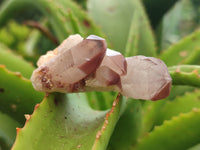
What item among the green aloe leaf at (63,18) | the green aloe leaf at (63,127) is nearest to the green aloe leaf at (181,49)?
the green aloe leaf at (63,18)

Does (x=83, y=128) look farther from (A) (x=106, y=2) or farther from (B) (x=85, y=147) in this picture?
(A) (x=106, y=2)

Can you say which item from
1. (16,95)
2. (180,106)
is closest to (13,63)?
(16,95)

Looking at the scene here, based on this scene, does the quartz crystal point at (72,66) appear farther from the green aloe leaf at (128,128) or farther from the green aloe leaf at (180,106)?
the green aloe leaf at (180,106)

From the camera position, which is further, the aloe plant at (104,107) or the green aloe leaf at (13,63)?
the green aloe leaf at (13,63)

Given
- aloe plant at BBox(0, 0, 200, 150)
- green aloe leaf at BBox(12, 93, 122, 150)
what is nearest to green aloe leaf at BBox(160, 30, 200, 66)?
aloe plant at BBox(0, 0, 200, 150)

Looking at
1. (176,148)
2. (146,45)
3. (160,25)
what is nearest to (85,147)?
(176,148)

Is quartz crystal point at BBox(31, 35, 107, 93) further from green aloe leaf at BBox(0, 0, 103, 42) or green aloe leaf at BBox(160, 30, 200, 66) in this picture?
green aloe leaf at BBox(160, 30, 200, 66)
